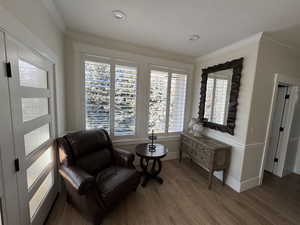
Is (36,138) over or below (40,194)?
over

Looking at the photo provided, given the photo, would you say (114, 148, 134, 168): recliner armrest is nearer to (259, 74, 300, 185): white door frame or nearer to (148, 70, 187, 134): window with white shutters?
(148, 70, 187, 134): window with white shutters

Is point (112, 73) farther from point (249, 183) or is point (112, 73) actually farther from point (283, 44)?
point (249, 183)

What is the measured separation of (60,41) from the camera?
1979 millimetres

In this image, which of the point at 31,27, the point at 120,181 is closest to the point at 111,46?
the point at 31,27

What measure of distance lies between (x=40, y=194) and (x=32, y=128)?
826mm

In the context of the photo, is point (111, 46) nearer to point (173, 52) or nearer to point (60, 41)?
point (60, 41)

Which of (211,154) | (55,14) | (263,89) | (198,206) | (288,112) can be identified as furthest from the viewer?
(288,112)

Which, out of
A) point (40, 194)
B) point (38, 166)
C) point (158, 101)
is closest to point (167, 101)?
point (158, 101)

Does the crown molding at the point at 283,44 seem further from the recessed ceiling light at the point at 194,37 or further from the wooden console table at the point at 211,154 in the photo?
the wooden console table at the point at 211,154

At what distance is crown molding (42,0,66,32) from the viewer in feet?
4.63

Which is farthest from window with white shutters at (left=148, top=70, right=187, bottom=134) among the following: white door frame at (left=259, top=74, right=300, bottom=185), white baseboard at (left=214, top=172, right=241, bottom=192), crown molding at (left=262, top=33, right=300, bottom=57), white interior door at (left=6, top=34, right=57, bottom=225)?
white interior door at (left=6, top=34, right=57, bottom=225)

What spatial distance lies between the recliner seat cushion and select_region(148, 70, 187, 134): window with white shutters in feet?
4.05

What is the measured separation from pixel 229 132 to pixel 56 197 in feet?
10.00

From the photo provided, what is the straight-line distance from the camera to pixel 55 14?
1.60 meters
